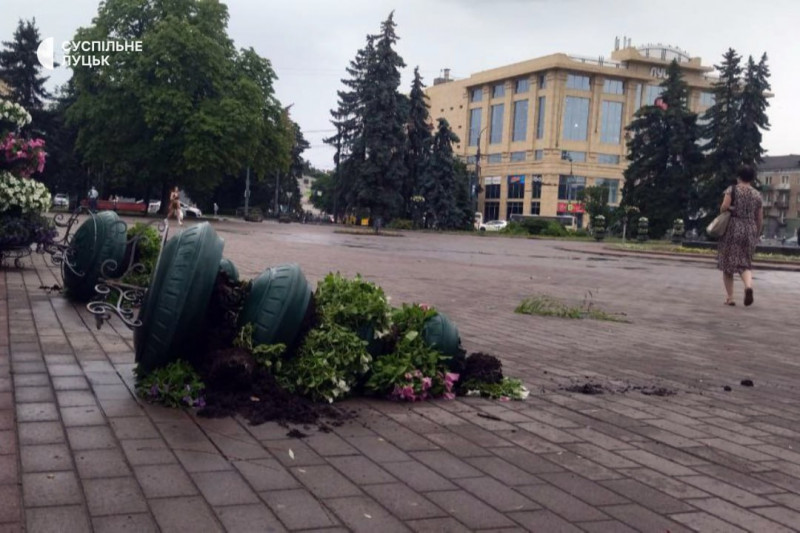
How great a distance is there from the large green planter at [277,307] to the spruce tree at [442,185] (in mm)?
61562

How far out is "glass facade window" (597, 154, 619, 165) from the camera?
90938 mm

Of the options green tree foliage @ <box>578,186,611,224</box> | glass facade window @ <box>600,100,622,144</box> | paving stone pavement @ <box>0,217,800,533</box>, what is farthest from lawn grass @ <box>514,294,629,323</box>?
glass facade window @ <box>600,100,622,144</box>

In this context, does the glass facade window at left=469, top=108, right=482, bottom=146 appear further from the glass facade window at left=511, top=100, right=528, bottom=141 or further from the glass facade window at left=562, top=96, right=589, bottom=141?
the glass facade window at left=562, top=96, right=589, bottom=141

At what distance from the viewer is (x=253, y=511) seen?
2.81 metres

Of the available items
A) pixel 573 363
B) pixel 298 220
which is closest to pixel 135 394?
pixel 573 363

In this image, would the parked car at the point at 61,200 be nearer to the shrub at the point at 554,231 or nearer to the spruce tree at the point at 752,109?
the shrub at the point at 554,231

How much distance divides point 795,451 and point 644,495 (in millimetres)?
1342

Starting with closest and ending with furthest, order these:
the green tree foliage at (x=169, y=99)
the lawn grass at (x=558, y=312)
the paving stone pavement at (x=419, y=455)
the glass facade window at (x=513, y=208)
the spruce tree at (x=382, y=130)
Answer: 1. the paving stone pavement at (x=419, y=455)
2. the lawn grass at (x=558, y=312)
3. the green tree foliage at (x=169, y=99)
4. the spruce tree at (x=382, y=130)
5. the glass facade window at (x=513, y=208)

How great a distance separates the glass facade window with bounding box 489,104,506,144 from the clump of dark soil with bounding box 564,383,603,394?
93.1 metres

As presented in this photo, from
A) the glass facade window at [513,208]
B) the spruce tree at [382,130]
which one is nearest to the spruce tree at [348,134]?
the spruce tree at [382,130]

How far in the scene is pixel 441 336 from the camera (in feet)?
16.0

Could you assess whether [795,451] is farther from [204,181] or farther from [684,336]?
[204,181]

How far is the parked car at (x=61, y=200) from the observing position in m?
66.1

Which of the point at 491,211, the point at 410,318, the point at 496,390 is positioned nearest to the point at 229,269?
the point at 410,318
